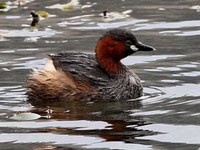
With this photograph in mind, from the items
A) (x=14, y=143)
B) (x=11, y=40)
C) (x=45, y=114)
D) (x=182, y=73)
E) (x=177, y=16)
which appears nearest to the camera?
(x=14, y=143)

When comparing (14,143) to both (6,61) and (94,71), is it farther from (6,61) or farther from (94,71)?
(6,61)

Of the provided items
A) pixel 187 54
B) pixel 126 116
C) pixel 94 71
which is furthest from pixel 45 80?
pixel 187 54

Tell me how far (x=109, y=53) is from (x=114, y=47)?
0.10 m

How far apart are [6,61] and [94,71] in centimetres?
215

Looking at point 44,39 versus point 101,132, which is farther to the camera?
point 44,39

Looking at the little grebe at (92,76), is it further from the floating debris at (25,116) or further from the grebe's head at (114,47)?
the floating debris at (25,116)

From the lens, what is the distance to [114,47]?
420 inches

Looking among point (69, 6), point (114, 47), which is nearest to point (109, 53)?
point (114, 47)

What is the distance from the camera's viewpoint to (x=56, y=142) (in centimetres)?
817

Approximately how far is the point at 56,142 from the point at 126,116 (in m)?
1.45

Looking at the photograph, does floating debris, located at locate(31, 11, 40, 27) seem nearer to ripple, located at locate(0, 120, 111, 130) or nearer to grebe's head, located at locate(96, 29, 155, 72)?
grebe's head, located at locate(96, 29, 155, 72)

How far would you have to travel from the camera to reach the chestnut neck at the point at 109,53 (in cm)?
1062

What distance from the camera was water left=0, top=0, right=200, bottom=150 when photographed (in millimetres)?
8348

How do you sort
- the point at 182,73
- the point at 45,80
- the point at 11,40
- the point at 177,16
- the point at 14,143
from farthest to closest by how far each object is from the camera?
the point at 177,16 < the point at 11,40 < the point at 182,73 < the point at 45,80 < the point at 14,143
